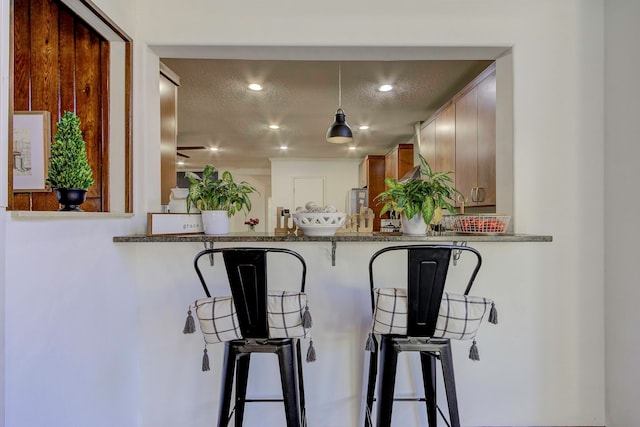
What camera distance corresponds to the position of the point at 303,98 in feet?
11.0

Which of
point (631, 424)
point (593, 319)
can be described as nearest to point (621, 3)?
point (593, 319)

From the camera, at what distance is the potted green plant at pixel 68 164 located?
51.1 inches

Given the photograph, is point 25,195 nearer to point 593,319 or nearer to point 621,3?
point 593,319

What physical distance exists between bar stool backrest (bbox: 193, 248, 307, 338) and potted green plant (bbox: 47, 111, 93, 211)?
1.96 feet

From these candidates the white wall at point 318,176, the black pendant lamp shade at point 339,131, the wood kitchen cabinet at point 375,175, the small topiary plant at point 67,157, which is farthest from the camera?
the white wall at point 318,176

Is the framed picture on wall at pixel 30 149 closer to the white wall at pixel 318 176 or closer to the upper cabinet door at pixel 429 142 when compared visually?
the upper cabinet door at pixel 429 142

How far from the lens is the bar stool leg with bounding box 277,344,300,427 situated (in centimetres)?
138

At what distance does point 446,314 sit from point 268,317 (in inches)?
26.7

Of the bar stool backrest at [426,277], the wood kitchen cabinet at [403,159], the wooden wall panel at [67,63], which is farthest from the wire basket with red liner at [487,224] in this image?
the wood kitchen cabinet at [403,159]

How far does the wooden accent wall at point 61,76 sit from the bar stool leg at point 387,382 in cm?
148

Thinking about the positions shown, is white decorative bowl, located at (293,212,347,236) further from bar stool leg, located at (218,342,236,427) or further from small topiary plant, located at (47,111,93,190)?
small topiary plant, located at (47,111,93,190)

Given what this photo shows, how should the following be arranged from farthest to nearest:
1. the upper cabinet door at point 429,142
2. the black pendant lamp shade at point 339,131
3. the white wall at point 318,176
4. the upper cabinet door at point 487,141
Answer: the white wall at point 318,176, the upper cabinet door at point 429,142, the black pendant lamp shade at point 339,131, the upper cabinet door at point 487,141

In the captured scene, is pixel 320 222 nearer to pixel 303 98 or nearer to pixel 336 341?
pixel 336 341

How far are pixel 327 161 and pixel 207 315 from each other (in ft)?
19.4
